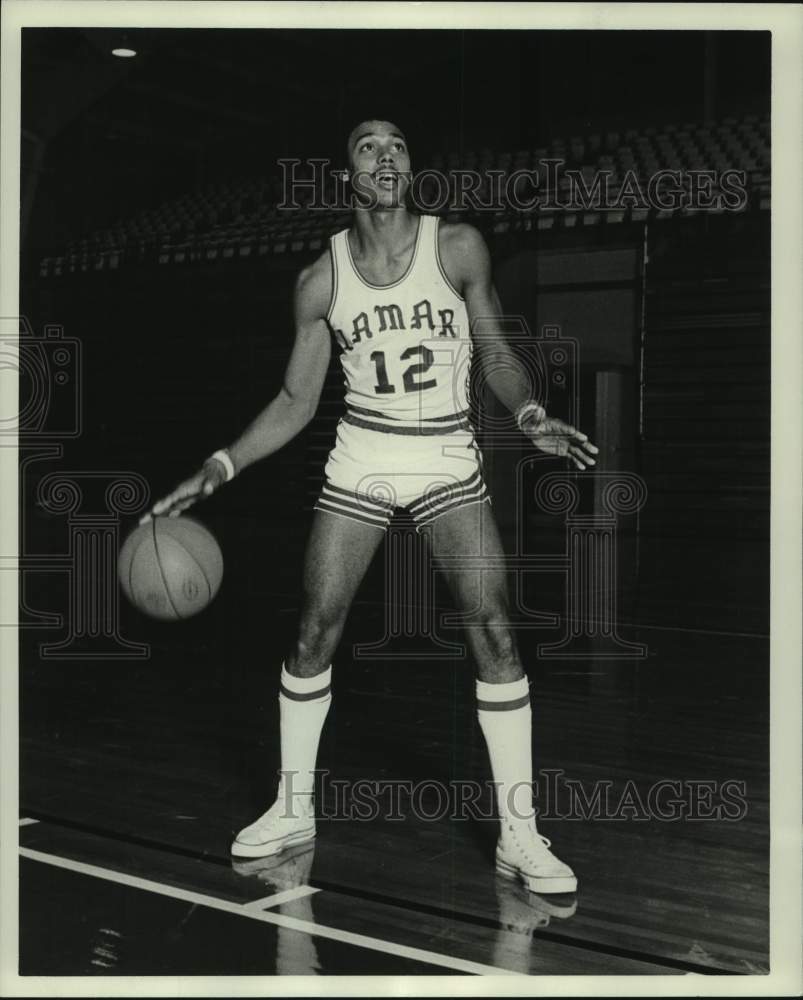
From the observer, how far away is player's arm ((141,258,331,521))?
3623 mm

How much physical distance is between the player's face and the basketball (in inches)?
43.1

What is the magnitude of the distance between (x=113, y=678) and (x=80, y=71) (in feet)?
10.4

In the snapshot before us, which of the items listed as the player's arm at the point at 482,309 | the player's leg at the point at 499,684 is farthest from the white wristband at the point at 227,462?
the player's arm at the point at 482,309

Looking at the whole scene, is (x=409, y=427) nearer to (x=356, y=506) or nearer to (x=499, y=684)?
(x=356, y=506)

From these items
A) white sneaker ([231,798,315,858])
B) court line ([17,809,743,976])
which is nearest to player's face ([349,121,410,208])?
white sneaker ([231,798,315,858])

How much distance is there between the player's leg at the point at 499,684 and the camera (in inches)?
136

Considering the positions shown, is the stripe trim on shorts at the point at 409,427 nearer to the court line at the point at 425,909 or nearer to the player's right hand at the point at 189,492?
the player's right hand at the point at 189,492

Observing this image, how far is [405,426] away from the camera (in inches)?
141

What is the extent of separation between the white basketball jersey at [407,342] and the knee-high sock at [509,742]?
77 cm

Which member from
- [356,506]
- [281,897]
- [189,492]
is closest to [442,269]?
[356,506]

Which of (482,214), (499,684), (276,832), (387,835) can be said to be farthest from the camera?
(482,214)

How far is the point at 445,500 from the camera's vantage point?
352 cm

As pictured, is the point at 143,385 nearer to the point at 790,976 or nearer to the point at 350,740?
the point at 350,740

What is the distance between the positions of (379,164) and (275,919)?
2.07 metres
